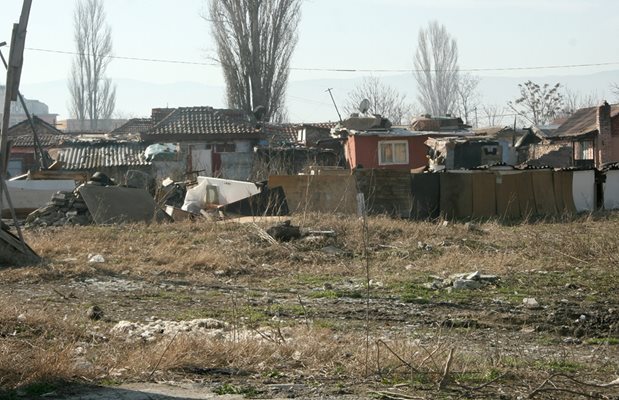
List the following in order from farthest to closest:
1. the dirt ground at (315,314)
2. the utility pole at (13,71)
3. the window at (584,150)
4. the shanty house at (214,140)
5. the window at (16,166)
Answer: the window at (16,166)
the window at (584,150)
the shanty house at (214,140)
the utility pole at (13,71)
the dirt ground at (315,314)

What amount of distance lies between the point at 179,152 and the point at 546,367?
34065mm

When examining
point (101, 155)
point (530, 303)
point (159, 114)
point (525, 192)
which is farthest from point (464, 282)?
point (159, 114)

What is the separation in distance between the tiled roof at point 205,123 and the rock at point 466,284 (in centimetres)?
2965

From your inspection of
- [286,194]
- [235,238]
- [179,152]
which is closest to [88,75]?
[179,152]

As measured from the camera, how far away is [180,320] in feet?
32.6

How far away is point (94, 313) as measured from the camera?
10.0 metres

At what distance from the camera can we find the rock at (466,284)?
42.8 feet

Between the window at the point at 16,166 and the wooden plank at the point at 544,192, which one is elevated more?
the window at the point at 16,166

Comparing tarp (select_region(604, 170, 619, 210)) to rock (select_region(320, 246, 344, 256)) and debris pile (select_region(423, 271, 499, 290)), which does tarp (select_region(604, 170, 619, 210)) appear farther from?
debris pile (select_region(423, 271, 499, 290))

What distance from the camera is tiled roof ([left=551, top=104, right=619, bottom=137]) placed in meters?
43.2

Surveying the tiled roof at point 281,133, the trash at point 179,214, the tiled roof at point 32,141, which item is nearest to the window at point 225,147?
the tiled roof at point 281,133

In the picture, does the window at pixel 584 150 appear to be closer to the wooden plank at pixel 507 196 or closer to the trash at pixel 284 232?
the wooden plank at pixel 507 196

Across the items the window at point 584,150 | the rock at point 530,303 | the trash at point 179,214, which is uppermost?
the window at point 584,150

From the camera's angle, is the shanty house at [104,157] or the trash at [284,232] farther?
the shanty house at [104,157]
